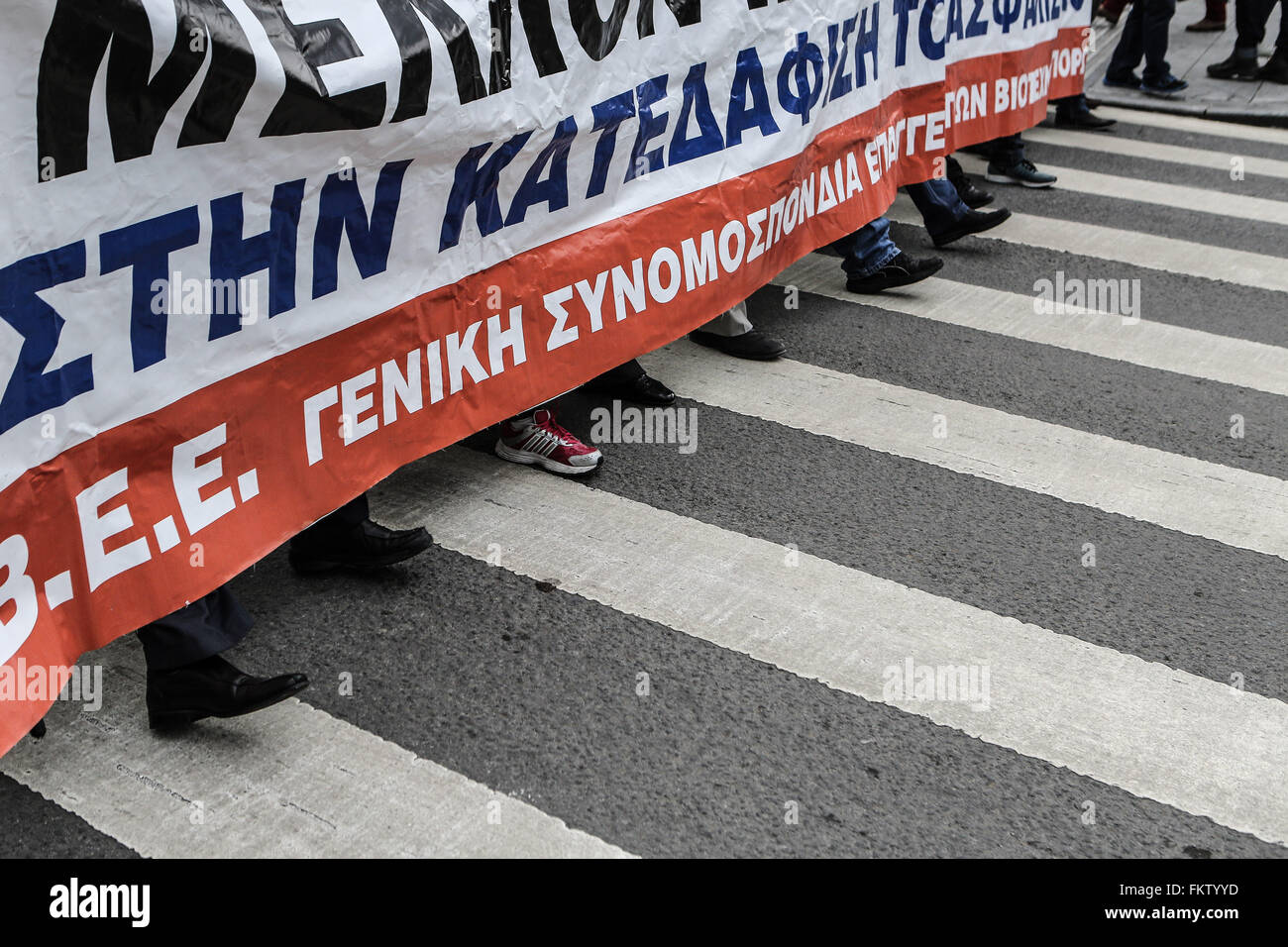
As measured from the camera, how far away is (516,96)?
3986 millimetres

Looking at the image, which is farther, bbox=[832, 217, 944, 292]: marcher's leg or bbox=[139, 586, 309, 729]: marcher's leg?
bbox=[832, 217, 944, 292]: marcher's leg

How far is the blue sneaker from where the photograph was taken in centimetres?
1098

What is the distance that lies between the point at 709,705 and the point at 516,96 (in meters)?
1.98

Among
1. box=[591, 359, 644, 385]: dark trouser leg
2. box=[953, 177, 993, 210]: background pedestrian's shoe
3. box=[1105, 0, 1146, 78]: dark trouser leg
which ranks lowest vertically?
box=[591, 359, 644, 385]: dark trouser leg

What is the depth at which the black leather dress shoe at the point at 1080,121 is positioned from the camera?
9.74 meters

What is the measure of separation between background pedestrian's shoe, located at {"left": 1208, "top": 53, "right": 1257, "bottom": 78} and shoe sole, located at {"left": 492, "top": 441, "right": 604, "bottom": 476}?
8.98m

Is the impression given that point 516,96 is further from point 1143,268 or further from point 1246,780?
point 1143,268

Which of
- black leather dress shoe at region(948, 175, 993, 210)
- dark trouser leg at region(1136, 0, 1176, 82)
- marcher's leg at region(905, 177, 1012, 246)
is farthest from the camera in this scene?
dark trouser leg at region(1136, 0, 1176, 82)

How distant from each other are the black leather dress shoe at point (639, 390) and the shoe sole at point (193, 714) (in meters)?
2.14

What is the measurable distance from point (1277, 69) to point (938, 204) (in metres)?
5.97

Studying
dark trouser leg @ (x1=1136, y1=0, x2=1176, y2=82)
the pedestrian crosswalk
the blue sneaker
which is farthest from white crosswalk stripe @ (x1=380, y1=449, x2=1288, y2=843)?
the blue sneaker

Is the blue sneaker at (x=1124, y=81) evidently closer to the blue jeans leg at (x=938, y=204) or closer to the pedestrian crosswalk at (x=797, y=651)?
the blue jeans leg at (x=938, y=204)

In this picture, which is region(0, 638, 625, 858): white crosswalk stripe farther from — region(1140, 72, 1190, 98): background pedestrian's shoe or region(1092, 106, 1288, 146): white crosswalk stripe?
region(1140, 72, 1190, 98): background pedestrian's shoe

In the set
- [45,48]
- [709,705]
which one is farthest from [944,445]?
[45,48]
